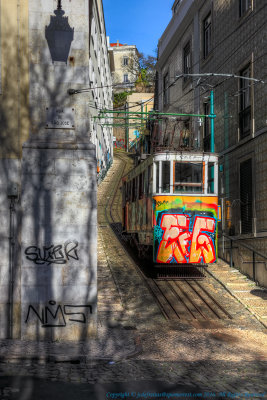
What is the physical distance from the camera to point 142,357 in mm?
9805

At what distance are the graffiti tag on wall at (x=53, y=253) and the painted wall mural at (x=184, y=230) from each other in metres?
5.01

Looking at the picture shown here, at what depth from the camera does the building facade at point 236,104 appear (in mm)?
17234

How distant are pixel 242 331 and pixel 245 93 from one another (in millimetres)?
9577

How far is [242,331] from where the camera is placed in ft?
40.2

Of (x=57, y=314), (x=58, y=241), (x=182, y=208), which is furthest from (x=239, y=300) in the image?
(x=58, y=241)

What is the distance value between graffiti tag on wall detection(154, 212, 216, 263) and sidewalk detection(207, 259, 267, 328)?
1134mm

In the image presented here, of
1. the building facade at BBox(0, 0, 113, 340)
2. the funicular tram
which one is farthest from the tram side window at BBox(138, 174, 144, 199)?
the building facade at BBox(0, 0, 113, 340)

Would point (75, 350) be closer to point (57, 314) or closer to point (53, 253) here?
point (57, 314)

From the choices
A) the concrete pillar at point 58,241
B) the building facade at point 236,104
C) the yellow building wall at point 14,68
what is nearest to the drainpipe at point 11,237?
the concrete pillar at point 58,241

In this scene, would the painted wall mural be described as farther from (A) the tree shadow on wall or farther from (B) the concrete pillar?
(B) the concrete pillar

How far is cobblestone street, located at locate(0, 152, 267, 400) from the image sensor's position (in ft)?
23.8

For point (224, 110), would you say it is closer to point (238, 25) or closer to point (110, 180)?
point (238, 25)

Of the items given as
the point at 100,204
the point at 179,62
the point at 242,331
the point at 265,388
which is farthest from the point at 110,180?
the point at 265,388

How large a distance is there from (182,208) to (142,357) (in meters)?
6.80
